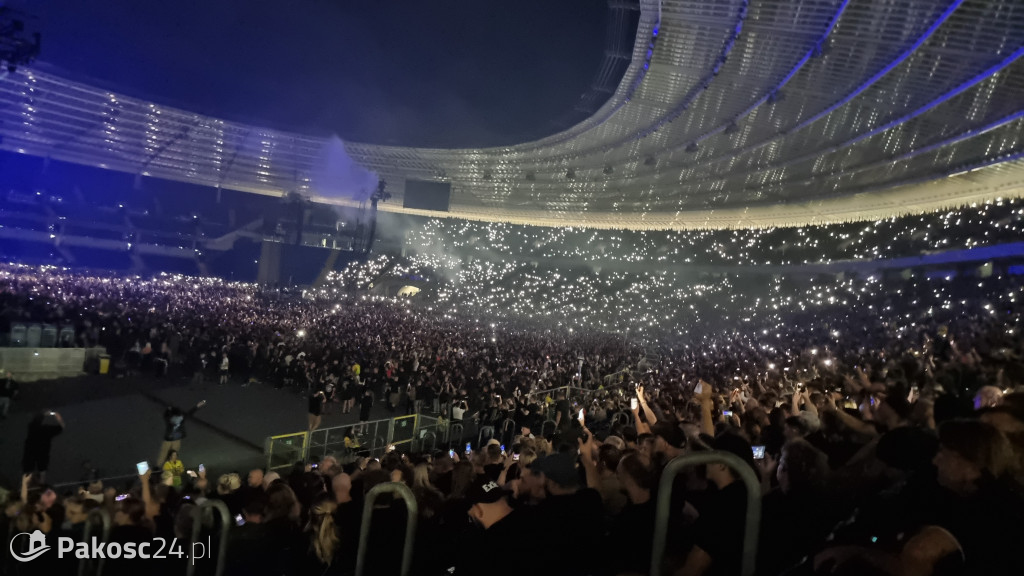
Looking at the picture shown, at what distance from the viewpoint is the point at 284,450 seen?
1002 cm

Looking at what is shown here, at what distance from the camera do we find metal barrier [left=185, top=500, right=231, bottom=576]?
110 inches

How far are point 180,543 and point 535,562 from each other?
239cm

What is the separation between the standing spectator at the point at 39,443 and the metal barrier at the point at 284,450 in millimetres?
2815

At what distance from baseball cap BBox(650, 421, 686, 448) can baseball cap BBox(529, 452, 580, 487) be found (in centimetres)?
55

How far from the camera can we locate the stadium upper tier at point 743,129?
44.1 ft

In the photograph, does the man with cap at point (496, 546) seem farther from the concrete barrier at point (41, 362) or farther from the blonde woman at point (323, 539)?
the concrete barrier at point (41, 362)

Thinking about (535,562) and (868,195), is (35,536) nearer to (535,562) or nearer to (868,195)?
(535,562)

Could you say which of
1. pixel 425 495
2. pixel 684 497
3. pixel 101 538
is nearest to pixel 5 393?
pixel 101 538

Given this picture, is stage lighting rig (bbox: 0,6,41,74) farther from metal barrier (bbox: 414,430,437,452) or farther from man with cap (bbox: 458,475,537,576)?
man with cap (bbox: 458,475,537,576)

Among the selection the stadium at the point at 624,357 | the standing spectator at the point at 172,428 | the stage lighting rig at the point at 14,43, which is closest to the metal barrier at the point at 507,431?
the stadium at the point at 624,357

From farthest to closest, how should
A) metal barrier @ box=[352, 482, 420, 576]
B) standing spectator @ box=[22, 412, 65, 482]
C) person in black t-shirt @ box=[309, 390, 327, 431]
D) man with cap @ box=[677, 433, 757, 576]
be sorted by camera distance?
person in black t-shirt @ box=[309, 390, 327, 431] < standing spectator @ box=[22, 412, 65, 482] < metal barrier @ box=[352, 482, 420, 576] < man with cap @ box=[677, 433, 757, 576]

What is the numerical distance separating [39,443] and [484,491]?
7.61 meters

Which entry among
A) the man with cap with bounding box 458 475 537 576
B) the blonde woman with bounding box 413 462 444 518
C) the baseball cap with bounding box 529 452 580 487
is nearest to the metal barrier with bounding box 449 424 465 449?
the baseball cap with bounding box 529 452 580 487

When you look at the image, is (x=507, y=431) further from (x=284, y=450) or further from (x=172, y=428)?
(x=172, y=428)
